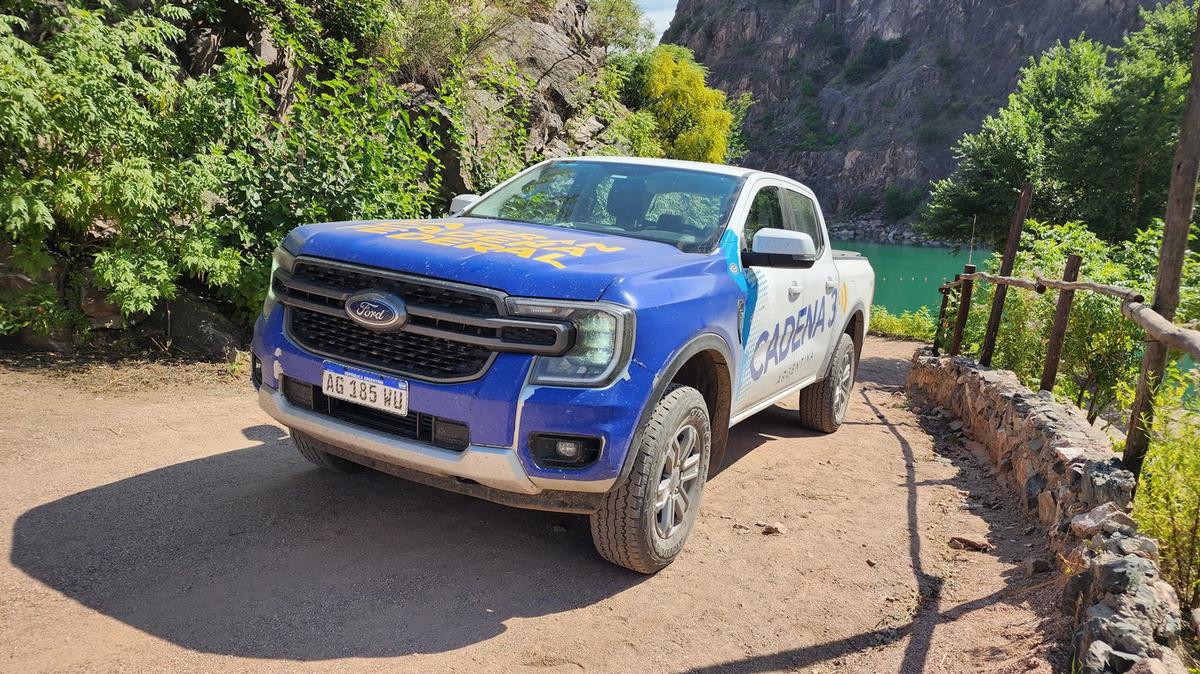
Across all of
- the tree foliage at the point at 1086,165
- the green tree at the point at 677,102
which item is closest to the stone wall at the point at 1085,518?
the tree foliage at the point at 1086,165

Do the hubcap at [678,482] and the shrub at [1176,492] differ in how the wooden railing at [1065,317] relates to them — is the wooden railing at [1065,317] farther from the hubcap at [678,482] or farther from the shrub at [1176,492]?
the hubcap at [678,482]

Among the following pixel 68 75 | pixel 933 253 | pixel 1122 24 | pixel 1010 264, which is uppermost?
pixel 1122 24

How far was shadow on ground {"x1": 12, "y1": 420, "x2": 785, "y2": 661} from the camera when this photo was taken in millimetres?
2955

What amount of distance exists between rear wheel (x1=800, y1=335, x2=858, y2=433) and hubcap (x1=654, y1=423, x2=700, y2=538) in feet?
9.03

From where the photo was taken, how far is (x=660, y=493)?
3.55 metres

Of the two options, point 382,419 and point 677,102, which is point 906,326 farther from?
point 677,102

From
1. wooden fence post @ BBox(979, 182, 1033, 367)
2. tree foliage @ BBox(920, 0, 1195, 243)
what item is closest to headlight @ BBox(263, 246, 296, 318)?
wooden fence post @ BBox(979, 182, 1033, 367)

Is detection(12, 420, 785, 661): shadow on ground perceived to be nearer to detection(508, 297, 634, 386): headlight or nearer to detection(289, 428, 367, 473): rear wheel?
detection(289, 428, 367, 473): rear wheel

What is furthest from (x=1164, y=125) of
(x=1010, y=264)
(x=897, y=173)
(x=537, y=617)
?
(x=897, y=173)

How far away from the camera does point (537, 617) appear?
3.21 meters

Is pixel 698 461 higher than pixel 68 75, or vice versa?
pixel 68 75

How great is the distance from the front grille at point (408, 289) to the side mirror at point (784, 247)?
1.66 m

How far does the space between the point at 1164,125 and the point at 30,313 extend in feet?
80.6

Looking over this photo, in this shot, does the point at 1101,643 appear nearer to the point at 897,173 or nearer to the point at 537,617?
the point at 537,617
